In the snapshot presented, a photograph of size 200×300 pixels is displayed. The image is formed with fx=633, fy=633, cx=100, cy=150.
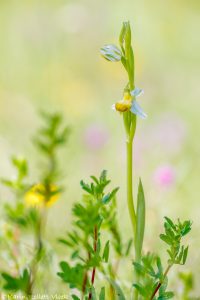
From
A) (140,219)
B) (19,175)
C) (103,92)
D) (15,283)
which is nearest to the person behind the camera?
(15,283)

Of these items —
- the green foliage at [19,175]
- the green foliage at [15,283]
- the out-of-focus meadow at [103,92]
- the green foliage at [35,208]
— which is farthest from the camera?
the out-of-focus meadow at [103,92]

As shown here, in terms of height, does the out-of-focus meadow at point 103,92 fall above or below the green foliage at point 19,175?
above

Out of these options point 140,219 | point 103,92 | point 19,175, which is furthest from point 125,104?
point 103,92

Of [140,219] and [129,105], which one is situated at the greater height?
[129,105]

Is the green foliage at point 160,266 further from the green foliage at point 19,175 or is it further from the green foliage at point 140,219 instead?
the green foliage at point 19,175

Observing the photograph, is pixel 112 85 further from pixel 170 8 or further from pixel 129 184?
pixel 129 184

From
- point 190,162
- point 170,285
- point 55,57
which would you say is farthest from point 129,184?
point 55,57

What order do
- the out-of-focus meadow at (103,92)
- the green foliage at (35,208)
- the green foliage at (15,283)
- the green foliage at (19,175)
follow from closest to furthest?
the green foliage at (15,283) → the green foliage at (35,208) → the green foliage at (19,175) → the out-of-focus meadow at (103,92)

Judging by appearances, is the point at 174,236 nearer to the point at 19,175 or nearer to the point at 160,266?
the point at 160,266

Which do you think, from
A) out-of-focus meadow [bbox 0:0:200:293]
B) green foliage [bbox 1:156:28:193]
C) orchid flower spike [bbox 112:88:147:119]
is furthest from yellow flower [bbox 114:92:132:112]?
out-of-focus meadow [bbox 0:0:200:293]

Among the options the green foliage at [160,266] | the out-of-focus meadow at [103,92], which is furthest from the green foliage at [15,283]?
the out-of-focus meadow at [103,92]
